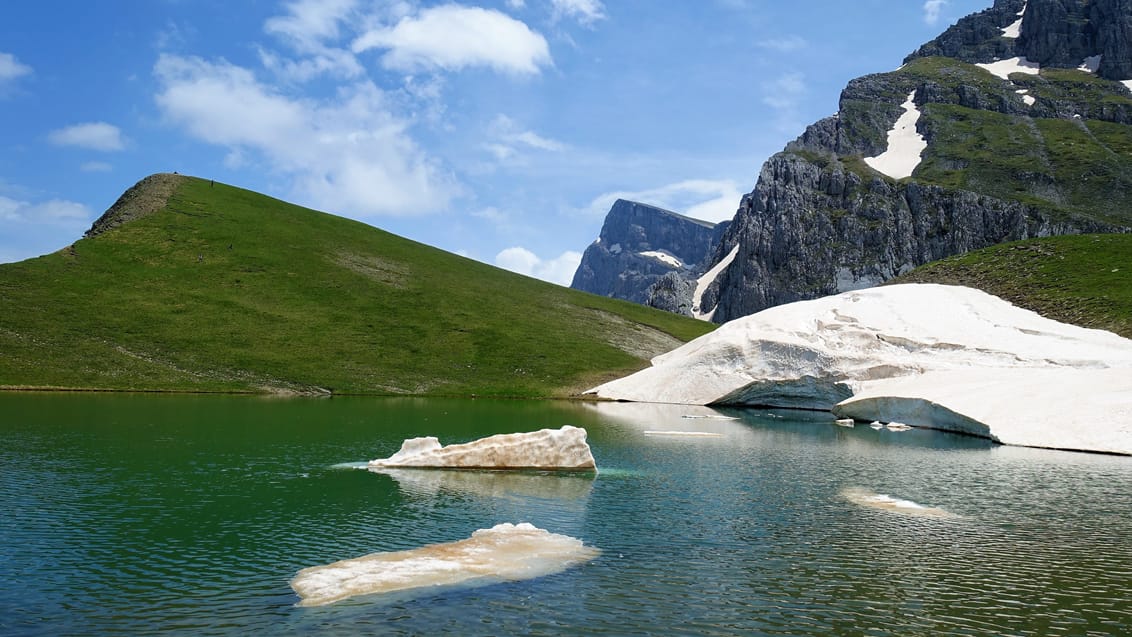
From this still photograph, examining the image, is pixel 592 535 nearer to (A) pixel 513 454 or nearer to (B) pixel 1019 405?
(A) pixel 513 454

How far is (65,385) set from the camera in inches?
3506

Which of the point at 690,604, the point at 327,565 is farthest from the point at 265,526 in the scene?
the point at 690,604

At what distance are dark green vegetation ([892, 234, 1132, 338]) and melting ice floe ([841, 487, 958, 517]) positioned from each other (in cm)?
7789

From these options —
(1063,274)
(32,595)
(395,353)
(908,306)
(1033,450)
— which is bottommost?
(32,595)

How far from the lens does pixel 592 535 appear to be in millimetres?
28984

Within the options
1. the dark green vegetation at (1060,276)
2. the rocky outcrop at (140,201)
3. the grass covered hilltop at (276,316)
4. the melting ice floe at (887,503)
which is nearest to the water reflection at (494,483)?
the melting ice floe at (887,503)

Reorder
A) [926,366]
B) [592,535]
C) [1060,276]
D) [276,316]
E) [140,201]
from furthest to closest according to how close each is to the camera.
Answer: [140,201], [276,316], [1060,276], [926,366], [592,535]

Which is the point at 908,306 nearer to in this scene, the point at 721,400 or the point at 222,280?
the point at 721,400

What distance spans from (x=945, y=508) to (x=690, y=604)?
67.1 feet

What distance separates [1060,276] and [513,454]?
116m

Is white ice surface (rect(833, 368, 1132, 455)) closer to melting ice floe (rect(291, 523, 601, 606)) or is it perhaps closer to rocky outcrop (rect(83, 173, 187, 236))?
melting ice floe (rect(291, 523, 601, 606))

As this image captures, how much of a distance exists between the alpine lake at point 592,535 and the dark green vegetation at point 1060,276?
61591 mm

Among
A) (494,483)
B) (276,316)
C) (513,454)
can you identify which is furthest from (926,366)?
(276,316)

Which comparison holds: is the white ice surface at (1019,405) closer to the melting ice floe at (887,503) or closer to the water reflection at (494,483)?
the melting ice floe at (887,503)
